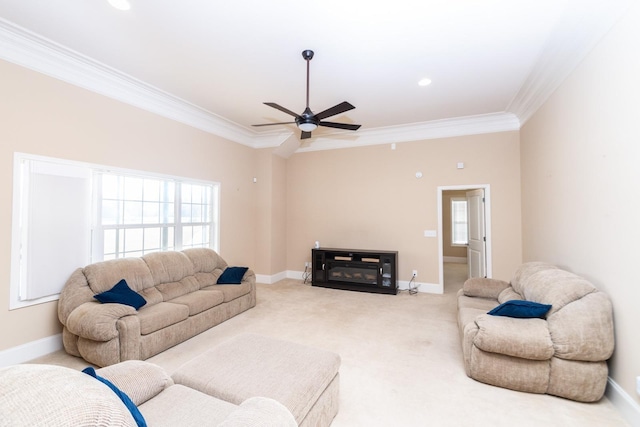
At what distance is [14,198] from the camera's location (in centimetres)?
287

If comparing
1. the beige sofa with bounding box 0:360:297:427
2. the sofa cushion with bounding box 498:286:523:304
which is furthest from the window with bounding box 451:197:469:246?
the beige sofa with bounding box 0:360:297:427

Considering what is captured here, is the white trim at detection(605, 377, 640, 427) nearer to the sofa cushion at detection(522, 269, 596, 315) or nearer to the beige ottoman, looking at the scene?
the sofa cushion at detection(522, 269, 596, 315)

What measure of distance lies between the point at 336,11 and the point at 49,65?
3083 mm

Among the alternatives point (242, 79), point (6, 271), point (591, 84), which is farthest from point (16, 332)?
point (591, 84)

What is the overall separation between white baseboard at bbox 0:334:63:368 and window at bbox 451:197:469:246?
31.6ft

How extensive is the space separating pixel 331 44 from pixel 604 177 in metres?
2.77

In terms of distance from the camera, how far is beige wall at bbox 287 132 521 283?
5.13 m

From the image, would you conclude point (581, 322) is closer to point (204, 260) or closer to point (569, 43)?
point (569, 43)

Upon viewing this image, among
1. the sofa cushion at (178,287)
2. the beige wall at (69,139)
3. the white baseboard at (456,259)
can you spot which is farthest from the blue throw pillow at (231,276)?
the white baseboard at (456,259)

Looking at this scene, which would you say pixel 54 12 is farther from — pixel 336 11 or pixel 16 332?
pixel 16 332

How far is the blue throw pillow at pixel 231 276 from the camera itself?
439cm

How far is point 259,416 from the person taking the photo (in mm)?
1180

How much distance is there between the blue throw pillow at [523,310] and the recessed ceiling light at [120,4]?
4.23 metres

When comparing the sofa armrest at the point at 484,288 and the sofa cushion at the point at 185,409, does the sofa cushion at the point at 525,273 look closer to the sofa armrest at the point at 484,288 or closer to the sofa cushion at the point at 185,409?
the sofa armrest at the point at 484,288
